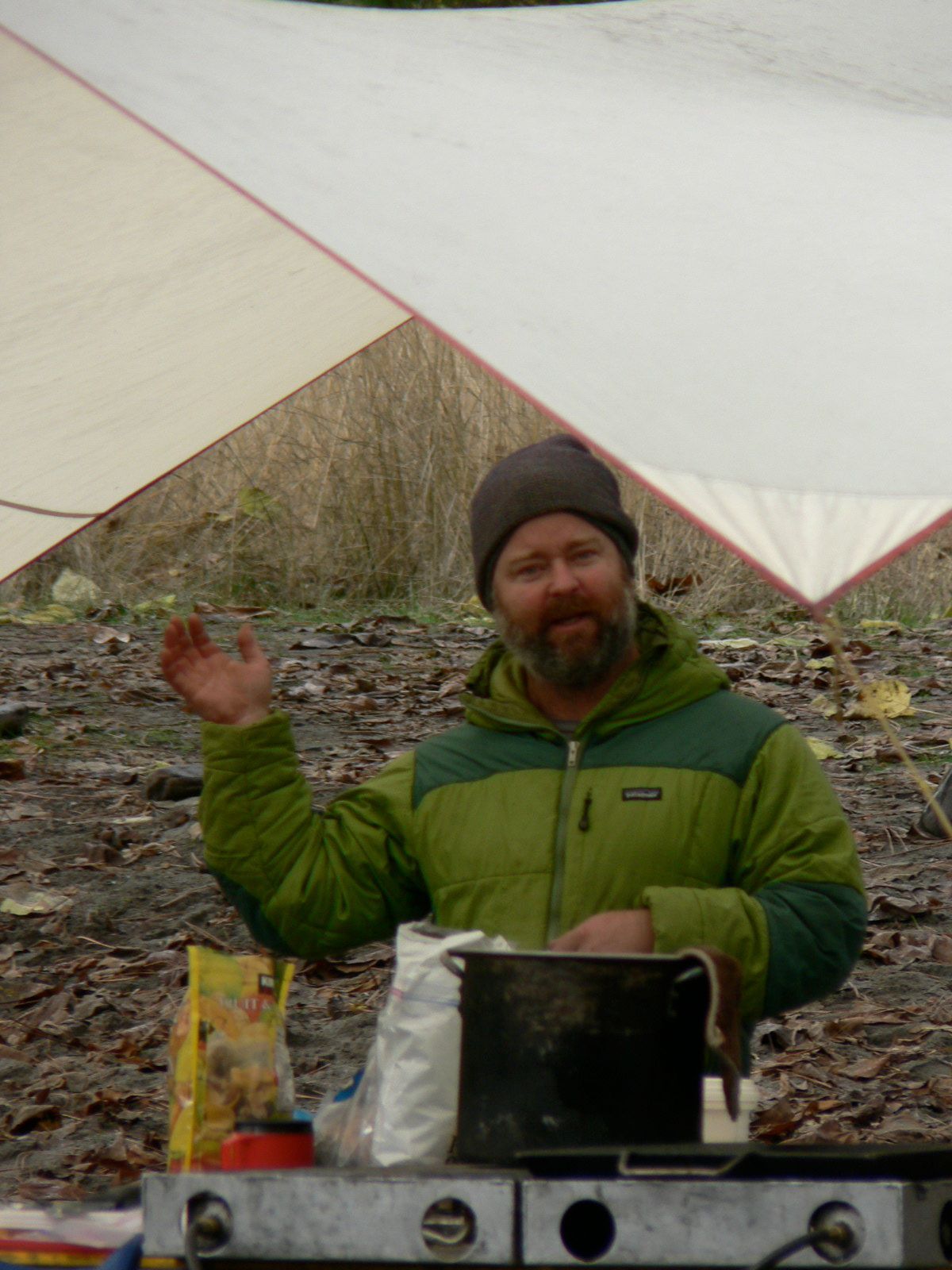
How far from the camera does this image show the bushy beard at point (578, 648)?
279 cm

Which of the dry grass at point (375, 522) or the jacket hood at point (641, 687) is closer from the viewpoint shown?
the jacket hood at point (641, 687)

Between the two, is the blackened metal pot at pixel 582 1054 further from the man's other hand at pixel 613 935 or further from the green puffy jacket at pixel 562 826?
the green puffy jacket at pixel 562 826

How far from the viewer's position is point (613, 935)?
2383mm

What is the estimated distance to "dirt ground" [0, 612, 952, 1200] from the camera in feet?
13.2

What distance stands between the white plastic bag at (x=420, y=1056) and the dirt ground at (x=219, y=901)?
2.21 feet

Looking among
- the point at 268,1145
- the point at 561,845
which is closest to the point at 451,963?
the point at 268,1145

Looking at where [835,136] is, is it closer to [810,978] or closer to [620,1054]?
[810,978]

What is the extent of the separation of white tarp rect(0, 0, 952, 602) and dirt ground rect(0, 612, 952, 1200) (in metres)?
0.40

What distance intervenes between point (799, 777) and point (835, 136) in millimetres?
1368

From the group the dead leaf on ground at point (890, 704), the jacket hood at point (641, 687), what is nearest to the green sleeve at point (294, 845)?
the jacket hood at point (641, 687)

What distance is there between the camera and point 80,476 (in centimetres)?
409

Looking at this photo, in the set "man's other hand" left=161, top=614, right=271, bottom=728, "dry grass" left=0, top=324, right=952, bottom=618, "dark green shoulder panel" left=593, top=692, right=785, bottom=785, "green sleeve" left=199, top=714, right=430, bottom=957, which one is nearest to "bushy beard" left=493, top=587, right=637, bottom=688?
"dark green shoulder panel" left=593, top=692, right=785, bottom=785

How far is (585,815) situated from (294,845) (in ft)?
1.70

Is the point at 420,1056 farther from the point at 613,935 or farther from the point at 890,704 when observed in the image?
the point at 890,704
